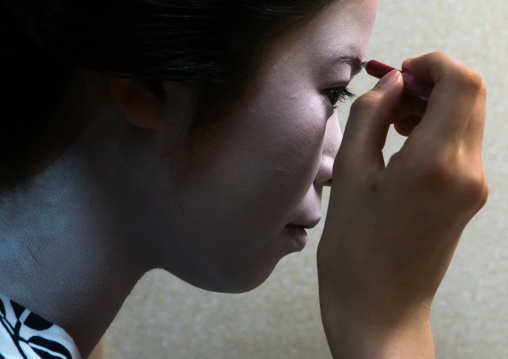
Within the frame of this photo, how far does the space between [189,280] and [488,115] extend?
710 millimetres

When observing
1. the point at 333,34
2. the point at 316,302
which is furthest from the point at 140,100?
the point at 316,302

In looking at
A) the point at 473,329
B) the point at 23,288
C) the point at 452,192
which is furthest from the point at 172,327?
the point at 452,192

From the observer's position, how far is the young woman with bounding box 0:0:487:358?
48cm

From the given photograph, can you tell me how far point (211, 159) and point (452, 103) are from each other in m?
0.19

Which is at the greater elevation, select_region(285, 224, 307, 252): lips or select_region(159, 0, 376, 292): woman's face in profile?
select_region(159, 0, 376, 292): woman's face in profile

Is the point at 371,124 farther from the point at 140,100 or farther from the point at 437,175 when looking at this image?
the point at 140,100

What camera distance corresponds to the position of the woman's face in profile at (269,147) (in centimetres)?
53

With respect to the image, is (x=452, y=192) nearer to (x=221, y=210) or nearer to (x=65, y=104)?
(x=221, y=210)

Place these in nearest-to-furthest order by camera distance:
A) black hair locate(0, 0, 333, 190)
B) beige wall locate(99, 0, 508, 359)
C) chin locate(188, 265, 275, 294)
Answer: black hair locate(0, 0, 333, 190), chin locate(188, 265, 275, 294), beige wall locate(99, 0, 508, 359)

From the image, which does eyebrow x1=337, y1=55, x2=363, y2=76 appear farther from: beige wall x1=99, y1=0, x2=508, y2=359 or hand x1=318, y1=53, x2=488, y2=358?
beige wall x1=99, y1=0, x2=508, y2=359

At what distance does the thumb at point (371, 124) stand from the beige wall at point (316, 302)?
1.93 feet

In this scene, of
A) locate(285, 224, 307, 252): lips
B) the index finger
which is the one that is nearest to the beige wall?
locate(285, 224, 307, 252): lips

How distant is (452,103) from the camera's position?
1.59ft

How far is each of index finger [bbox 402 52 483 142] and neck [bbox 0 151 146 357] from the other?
266mm
